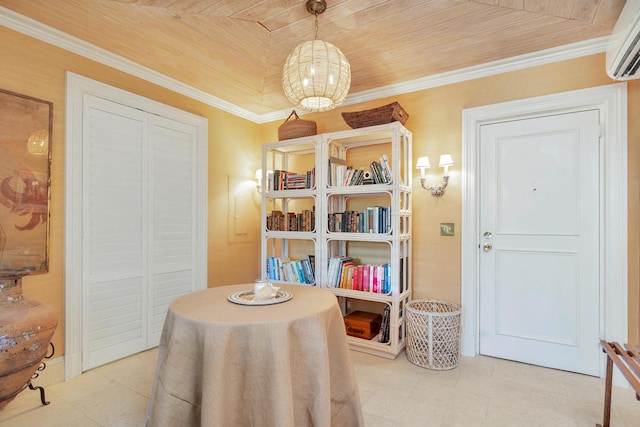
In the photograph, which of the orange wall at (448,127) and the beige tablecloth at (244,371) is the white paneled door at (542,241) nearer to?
the orange wall at (448,127)

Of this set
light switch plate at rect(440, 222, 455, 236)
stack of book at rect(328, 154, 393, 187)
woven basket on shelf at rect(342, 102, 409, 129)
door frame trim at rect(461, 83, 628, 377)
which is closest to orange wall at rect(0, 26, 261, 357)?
stack of book at rect(328, 154, 393, 187)

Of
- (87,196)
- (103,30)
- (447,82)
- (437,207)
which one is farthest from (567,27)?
(87,196)

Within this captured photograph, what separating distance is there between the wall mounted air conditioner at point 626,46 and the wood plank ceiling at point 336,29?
0.52 feet

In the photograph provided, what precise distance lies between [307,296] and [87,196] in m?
1.86

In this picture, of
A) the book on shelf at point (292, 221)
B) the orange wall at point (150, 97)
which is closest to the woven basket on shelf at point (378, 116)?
the book on shelf at point (292, 221)

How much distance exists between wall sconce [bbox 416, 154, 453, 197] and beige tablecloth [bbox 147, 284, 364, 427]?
6.08ft

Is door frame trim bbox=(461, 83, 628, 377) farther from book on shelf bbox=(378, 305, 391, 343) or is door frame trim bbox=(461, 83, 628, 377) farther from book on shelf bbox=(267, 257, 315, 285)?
book on shelf bbox=(267, 257, 315, 285)

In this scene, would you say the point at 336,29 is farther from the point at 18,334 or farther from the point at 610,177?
the point at 18,334

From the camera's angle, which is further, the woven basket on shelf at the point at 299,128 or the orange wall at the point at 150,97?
the woven basket on shelf at the point at 299,128

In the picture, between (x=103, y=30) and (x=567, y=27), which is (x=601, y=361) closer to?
(x=567, y=27)

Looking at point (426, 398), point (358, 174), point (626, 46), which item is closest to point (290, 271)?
point (358, 174)

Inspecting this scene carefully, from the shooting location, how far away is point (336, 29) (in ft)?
7.43

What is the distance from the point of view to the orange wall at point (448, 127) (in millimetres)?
2443

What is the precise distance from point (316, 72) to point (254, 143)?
2454 mm
